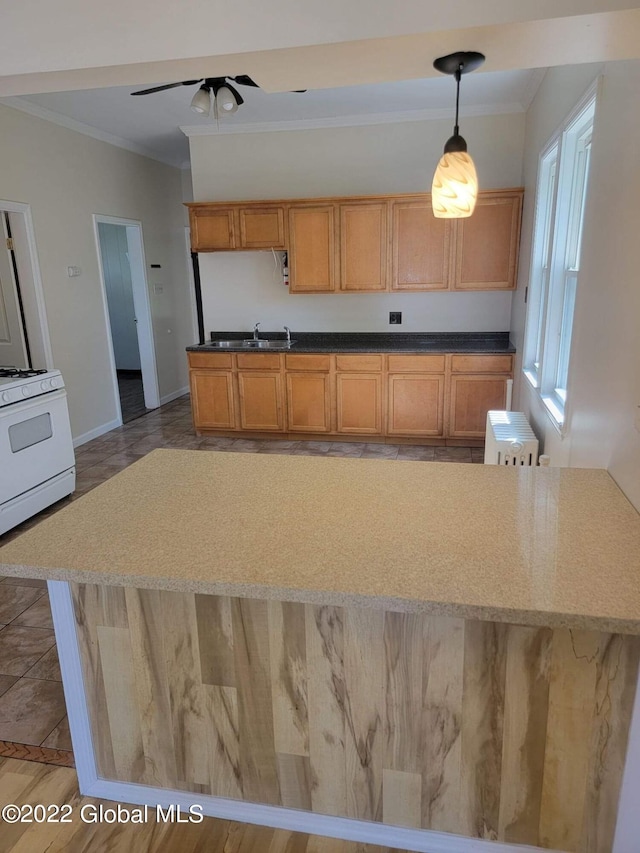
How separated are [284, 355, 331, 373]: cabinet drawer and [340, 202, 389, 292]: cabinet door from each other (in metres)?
0.67

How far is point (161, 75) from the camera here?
1.44 meters

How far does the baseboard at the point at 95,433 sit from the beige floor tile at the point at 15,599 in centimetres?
231

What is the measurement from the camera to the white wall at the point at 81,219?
4.32 m

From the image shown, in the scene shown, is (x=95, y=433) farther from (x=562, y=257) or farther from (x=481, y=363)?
(x=562, y=257)

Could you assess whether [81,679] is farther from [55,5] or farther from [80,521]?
[55,5]

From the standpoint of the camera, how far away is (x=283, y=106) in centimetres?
442

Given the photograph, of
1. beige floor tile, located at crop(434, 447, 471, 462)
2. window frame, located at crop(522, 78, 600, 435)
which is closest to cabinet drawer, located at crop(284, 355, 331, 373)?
beige floor tile, located at crop(434, 447, 471, 462)

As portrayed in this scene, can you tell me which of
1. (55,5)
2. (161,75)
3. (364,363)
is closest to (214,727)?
(161,75)

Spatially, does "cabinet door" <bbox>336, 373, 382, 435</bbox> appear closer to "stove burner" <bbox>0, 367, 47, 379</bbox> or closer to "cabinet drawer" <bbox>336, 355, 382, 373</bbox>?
"cabinet drawer" <bbox>336, 355, 382, 373</bbox>

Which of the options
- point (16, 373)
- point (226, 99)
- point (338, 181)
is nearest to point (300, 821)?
point (16, 373)

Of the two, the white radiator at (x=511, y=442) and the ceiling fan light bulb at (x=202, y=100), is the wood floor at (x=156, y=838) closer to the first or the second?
the white radiator at (x=511, y=442)

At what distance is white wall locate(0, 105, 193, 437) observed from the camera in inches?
170

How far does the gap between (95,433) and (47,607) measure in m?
2.88

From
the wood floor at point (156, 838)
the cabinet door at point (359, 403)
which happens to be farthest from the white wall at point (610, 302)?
the cabinet door at point (359, 403)
